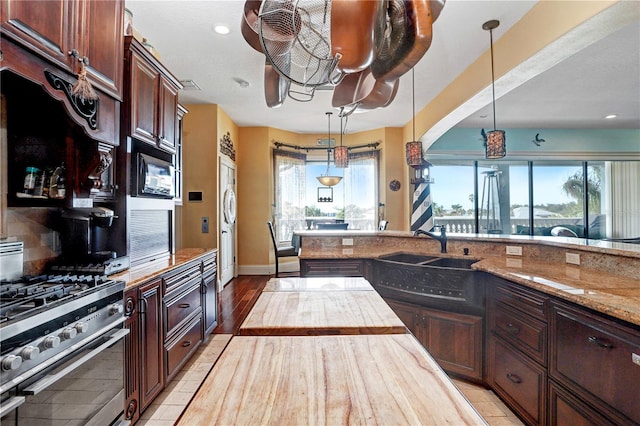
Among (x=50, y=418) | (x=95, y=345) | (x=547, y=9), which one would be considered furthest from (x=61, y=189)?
(x=547, y=9)

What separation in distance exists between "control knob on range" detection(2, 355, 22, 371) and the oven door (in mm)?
92

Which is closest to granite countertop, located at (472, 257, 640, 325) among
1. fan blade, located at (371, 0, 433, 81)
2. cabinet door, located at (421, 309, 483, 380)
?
cabinet door, located at (421, 309, 483, 380)

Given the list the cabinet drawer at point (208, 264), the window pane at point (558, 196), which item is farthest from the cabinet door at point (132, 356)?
the window pane at point (558, 196)

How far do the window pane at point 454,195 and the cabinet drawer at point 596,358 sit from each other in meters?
5.38

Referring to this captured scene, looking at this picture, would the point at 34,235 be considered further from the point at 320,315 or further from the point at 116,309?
the point at 320,315

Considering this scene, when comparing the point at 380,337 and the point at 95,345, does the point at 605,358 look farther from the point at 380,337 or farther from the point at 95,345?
the point at 95,345

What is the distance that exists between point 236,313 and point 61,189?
103 inches

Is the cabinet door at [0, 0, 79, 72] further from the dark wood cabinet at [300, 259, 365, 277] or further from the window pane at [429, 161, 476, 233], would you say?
the window pane at [429, 161, 476, 233]

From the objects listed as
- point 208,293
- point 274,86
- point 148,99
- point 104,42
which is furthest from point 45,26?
point 208,293

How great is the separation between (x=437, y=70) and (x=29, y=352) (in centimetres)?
419

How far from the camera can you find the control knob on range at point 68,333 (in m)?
1.33

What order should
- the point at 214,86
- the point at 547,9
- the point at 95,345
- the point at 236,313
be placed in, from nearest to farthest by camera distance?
the point at 95,345 < the point at 547,9 < the point at 236,313 < the point at 214,86

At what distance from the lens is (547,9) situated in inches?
91.8

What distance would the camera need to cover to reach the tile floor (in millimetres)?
1985
